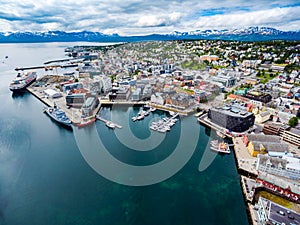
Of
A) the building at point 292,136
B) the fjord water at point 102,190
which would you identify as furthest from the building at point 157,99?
the building at point 292,136

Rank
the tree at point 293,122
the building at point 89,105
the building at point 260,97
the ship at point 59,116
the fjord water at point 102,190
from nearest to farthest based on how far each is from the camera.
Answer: the fjord water at point 102,190 < the tree at point 293,122 < the ship at point 59,116 < the building at point 89,105 < the building at point 260,97

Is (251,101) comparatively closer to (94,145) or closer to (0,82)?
(94,145)

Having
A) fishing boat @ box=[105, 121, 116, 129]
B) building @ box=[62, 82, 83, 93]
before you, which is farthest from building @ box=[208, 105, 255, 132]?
building @ box=[62, 82, 83, 93]

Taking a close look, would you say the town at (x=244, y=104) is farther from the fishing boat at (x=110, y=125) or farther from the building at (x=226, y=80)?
the fishing boat at (x=110, y=125)

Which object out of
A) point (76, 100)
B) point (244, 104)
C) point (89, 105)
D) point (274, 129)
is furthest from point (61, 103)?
point (274, 129)

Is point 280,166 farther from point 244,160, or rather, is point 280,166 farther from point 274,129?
point 274,129

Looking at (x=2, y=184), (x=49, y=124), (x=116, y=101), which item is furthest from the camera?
(x=116, y=101)

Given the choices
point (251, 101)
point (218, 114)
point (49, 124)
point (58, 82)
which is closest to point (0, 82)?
point (58, 82)

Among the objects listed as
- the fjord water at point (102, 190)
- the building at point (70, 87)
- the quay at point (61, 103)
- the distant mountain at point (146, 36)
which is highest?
the distant mountain at point (146, 36)
